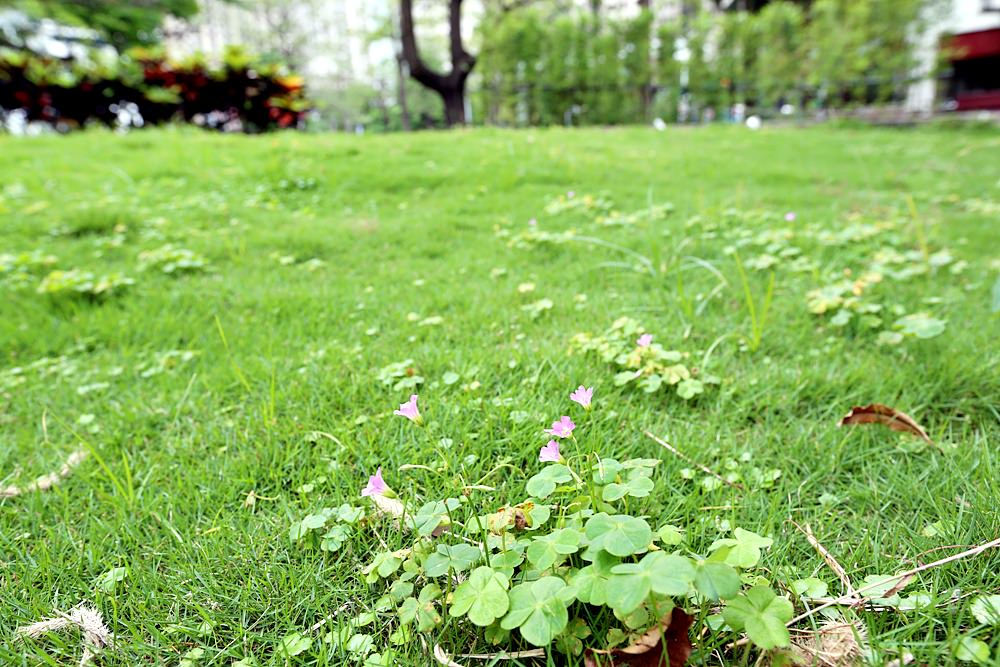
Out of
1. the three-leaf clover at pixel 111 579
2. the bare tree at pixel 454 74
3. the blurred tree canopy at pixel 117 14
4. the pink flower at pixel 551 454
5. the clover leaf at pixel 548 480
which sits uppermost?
the blurred tree canopy at pixel 117 14

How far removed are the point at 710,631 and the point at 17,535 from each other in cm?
136

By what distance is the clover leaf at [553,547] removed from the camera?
2.78ft

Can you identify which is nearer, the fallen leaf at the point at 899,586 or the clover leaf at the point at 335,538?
the fallen leaf at the point at 899,586

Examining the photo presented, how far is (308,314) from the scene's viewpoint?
2232 mm

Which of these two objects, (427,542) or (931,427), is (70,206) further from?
(931,427)

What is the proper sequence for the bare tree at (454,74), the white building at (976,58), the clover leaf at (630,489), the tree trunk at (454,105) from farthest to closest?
the white building at (976,58) < the tree trunk at (454,105) < the bare tree at (454,74) < the clover leaf at (630,489)

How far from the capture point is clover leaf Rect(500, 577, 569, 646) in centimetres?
75

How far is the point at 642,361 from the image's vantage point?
1.65m

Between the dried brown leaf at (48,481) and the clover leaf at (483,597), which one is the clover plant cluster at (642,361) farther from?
the dried brown leaf at (48,481)

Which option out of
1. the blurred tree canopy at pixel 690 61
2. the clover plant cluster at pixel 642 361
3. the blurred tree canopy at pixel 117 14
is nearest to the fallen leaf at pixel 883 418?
the clover plant cluster at pixel 642 361

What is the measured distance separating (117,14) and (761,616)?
54.1 feet

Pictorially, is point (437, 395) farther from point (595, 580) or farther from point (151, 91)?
point (151, 91)

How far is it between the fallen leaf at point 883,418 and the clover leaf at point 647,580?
88 centimetres

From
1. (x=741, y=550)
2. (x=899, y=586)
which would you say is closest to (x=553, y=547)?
(x=741, y=550)
